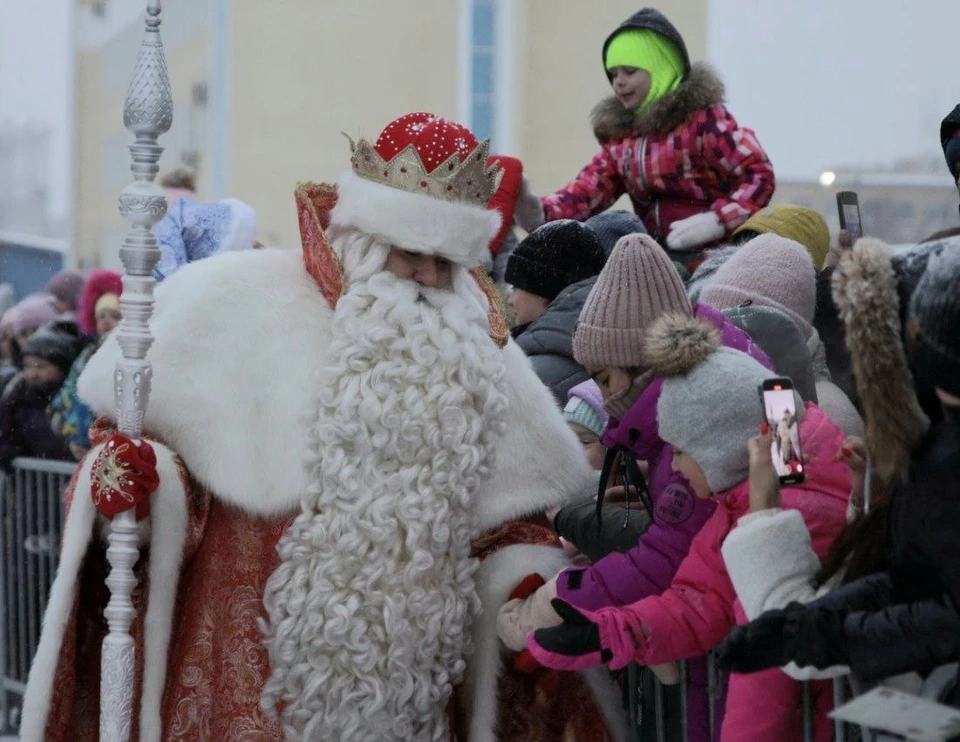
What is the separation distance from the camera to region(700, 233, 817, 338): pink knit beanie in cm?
399

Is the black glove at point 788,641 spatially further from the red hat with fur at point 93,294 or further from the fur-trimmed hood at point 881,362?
the red hat with fur at point 93,294

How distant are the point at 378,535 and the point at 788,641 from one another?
1.26 meters

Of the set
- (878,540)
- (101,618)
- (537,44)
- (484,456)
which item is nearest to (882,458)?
(878,540)

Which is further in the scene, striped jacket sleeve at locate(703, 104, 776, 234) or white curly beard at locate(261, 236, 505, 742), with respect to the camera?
striped jacket sleeve at locate(703, 104, 776, 234)

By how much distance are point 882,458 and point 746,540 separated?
1.19 ft

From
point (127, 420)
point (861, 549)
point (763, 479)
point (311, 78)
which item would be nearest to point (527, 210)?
point (127, 420)

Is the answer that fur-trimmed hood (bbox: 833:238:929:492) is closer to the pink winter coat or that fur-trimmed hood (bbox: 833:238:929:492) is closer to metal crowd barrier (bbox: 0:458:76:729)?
the pink winter coat

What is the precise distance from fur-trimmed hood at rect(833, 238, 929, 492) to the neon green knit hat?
281 cm

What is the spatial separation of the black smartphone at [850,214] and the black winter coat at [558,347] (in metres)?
0.80

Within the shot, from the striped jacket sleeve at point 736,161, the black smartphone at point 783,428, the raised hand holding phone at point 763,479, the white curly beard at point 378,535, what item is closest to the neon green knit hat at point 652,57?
the striped jacket sleeve at point 736,161

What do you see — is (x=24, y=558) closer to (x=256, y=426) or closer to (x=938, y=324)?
(x=256, y=426)

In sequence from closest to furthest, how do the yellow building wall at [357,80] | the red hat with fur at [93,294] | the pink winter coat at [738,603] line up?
the pink winter coat at [738,603]
the red hat with fur at [93,294]
the yellow building wall at [357,80]

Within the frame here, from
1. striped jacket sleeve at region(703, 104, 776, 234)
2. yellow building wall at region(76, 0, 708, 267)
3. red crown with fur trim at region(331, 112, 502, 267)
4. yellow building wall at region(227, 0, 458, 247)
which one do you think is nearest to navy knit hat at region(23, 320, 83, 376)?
striped jacket sleeve at region(703, 104, 776, 234)

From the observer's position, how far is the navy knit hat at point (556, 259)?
4871 mm
